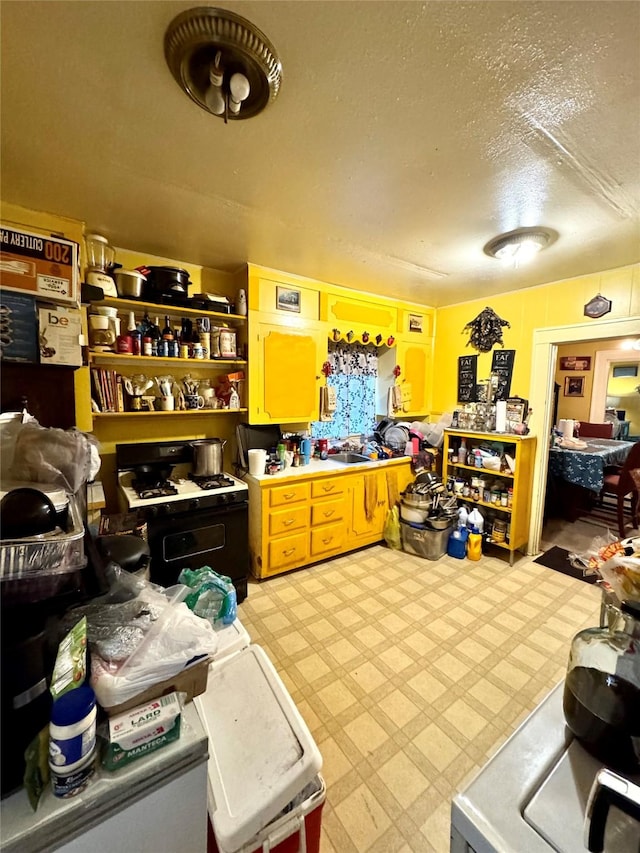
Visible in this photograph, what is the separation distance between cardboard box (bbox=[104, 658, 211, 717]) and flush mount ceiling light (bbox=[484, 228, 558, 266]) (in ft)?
8.55

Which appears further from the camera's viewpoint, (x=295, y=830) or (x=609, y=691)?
(x=295, y=830)

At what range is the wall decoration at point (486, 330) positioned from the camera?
11.1 ft

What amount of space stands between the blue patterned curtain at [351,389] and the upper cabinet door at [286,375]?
419 millimetres

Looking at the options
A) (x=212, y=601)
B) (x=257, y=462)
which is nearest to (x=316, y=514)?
(x=257, y=462)

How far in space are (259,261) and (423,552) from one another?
2883 mm

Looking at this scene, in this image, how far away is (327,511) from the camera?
295cm

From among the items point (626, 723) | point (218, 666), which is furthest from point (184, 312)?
point (626, 723)

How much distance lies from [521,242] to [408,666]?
263cm

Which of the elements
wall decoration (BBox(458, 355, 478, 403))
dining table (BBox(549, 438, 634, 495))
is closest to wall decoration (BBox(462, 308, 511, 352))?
wall decoration (BBox(458, 355, 478, 403))

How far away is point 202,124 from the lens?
127cm

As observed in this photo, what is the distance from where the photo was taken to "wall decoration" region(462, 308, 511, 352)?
3369mm

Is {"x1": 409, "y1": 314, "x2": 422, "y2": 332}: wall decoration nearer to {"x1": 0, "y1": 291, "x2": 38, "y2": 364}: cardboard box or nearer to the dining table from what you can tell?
the dining table

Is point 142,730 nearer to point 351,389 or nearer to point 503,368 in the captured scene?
point 351,389

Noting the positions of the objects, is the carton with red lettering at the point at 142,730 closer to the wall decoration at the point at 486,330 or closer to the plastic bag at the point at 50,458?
the plastic bag at the point at 50,458
